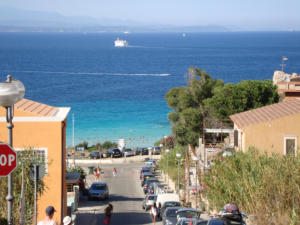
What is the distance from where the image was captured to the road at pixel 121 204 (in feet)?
76.8

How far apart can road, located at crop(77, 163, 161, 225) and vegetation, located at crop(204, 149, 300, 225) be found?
573 cm

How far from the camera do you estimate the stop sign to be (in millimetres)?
7852

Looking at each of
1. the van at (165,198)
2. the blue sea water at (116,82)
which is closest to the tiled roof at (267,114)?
the van at (165,198)

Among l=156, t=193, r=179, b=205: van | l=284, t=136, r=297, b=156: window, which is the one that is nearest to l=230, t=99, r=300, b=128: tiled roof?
l=284, t=136, r=297, b=156: window

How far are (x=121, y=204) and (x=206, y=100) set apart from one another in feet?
67.6

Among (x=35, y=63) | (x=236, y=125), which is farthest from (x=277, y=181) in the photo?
(x=35, y=63)

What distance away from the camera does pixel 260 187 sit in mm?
13773

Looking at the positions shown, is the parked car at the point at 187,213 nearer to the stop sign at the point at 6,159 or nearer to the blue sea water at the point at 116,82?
the stop sign at the point at 6,159

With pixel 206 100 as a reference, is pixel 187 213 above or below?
below

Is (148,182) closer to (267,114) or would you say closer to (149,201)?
(149,201)

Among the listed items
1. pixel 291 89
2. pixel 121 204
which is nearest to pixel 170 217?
pixel 121 204

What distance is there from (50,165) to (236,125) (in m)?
10.2

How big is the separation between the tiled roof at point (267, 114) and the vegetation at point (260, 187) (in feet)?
17.5

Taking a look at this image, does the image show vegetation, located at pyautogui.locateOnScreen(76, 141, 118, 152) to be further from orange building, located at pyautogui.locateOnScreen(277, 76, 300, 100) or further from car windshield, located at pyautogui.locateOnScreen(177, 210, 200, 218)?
car windshield, located at pyautogui.locateOnScreen(177, 210, 200, 218)
